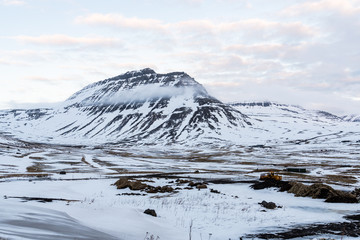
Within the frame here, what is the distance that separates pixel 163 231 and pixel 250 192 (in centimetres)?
2231

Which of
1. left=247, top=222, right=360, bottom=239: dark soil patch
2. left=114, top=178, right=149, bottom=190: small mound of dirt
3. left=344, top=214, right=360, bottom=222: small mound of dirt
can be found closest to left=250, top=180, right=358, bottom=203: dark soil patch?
left=344, top=214, right=360, bottom=222: small mound of dirt

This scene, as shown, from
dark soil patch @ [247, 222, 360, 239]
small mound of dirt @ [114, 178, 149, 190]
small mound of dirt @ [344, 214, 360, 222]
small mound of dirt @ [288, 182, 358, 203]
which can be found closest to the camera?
dark soil patch @ [247, 222, 360, 239]

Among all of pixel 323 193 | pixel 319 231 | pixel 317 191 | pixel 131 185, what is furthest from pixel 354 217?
pixel 131 185

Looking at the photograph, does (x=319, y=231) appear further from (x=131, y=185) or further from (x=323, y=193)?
(x=131, y=185)

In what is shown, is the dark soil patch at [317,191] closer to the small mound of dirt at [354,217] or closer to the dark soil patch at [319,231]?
the small mound of dirt at [354,217]

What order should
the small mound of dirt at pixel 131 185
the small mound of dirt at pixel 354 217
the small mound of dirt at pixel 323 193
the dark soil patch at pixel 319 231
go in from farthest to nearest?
the small mound of dirt at pixel 131 185, the small mound of dirt at pixel 323 193, the small mound of dirt at pixel 354 217, the dark soil patch at pixel 319 231

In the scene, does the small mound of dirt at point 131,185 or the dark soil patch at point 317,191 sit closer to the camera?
the dark soil patch at point 317,191

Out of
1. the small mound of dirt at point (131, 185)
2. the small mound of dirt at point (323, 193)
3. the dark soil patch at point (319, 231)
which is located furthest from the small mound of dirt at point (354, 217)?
the small mound of dirt at point (131, 185)

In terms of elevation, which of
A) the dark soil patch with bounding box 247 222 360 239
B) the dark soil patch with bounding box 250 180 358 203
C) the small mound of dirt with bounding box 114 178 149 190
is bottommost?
the small mound of dirt with bounding box 114 178 149 190

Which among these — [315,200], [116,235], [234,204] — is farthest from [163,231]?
[315,200]

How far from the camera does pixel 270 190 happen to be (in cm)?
3388

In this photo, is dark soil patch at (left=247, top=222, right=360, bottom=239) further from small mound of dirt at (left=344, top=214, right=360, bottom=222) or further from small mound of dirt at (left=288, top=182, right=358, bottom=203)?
small mound of dirt at (left=288, top=182, right=358, bottom=203)

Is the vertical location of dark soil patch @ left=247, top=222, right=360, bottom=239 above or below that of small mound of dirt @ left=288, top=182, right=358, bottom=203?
above

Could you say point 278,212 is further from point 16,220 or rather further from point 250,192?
point 16,220
